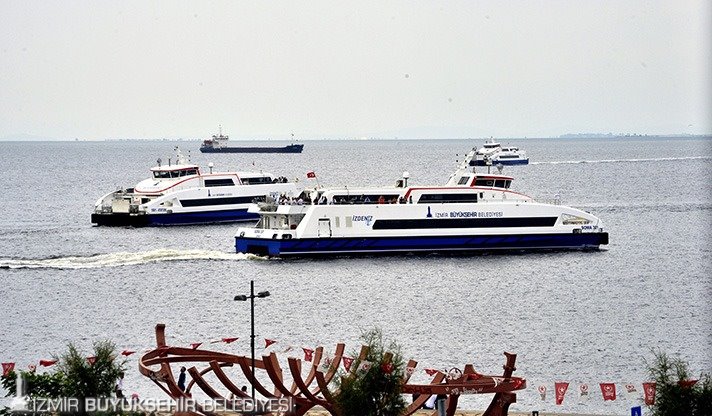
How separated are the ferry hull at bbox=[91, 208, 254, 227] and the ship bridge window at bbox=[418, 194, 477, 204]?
26.1 m

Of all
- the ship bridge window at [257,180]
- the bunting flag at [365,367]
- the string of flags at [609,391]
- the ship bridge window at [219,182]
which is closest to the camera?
the bunting flag at [365,367]

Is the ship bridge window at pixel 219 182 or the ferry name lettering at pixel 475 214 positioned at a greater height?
the ship bridge window at pixel 219 182

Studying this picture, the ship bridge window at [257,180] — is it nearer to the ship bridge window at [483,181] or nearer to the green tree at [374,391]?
the ship bridge window at [483,181]

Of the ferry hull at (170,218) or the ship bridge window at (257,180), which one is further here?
the ship bridge window at (257,180)

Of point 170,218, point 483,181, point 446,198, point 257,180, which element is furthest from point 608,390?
point 257,180

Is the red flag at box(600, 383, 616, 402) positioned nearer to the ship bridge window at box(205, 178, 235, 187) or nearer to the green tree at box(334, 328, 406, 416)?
the green tree at box(334, 328, 406, 416)

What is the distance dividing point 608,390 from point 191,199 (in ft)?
215

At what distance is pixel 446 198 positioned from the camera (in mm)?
80438

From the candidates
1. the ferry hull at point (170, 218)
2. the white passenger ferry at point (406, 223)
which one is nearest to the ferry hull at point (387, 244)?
the white passenger ferry at point (406, 223)

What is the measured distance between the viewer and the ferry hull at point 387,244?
7900cm

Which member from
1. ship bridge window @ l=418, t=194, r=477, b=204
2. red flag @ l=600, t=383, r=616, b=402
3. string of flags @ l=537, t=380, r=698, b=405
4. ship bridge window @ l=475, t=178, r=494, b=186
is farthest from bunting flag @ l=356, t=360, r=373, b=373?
ship bridge window @ l=475, t=178, r=494, b=186

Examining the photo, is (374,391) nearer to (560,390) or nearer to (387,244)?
(560,390)

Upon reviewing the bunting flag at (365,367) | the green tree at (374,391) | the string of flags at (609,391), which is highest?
the bunting flag at (365,367)

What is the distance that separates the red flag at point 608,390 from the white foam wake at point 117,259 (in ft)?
133
